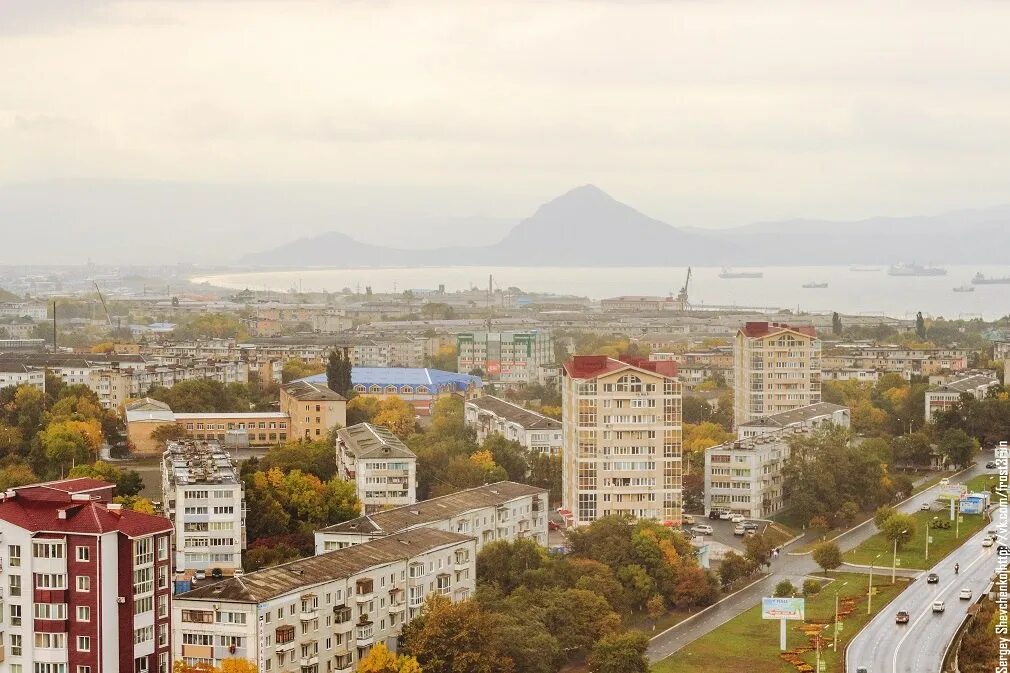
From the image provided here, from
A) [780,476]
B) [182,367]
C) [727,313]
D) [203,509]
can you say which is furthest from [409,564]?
[727,313]

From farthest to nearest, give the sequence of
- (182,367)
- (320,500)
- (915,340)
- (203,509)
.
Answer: (915,340) < (182,367) < (320,500) < (203,509)

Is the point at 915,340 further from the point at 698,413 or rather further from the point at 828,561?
the point at 828,561

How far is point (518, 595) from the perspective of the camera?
23.4 meters

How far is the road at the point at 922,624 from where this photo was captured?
22.8 meters

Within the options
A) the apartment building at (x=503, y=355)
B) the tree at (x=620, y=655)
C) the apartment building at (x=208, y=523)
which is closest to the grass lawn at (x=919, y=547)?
the tree at (x=620, y=655)

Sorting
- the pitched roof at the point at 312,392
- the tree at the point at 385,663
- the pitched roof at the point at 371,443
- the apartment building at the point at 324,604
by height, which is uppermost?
the pitched roof at the point at 312,392

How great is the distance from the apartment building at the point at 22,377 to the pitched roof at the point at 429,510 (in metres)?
20.6

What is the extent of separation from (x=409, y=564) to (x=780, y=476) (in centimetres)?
1459

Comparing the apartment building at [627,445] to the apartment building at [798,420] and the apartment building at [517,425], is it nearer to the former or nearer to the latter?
the apartment building at [517,425]

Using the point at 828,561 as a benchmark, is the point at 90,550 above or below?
above

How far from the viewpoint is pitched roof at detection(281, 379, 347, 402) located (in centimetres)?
4028

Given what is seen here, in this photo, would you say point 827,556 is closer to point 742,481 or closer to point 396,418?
point 742,481

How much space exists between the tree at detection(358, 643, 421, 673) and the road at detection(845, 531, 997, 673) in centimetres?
608

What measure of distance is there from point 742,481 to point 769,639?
10097 millimetres
